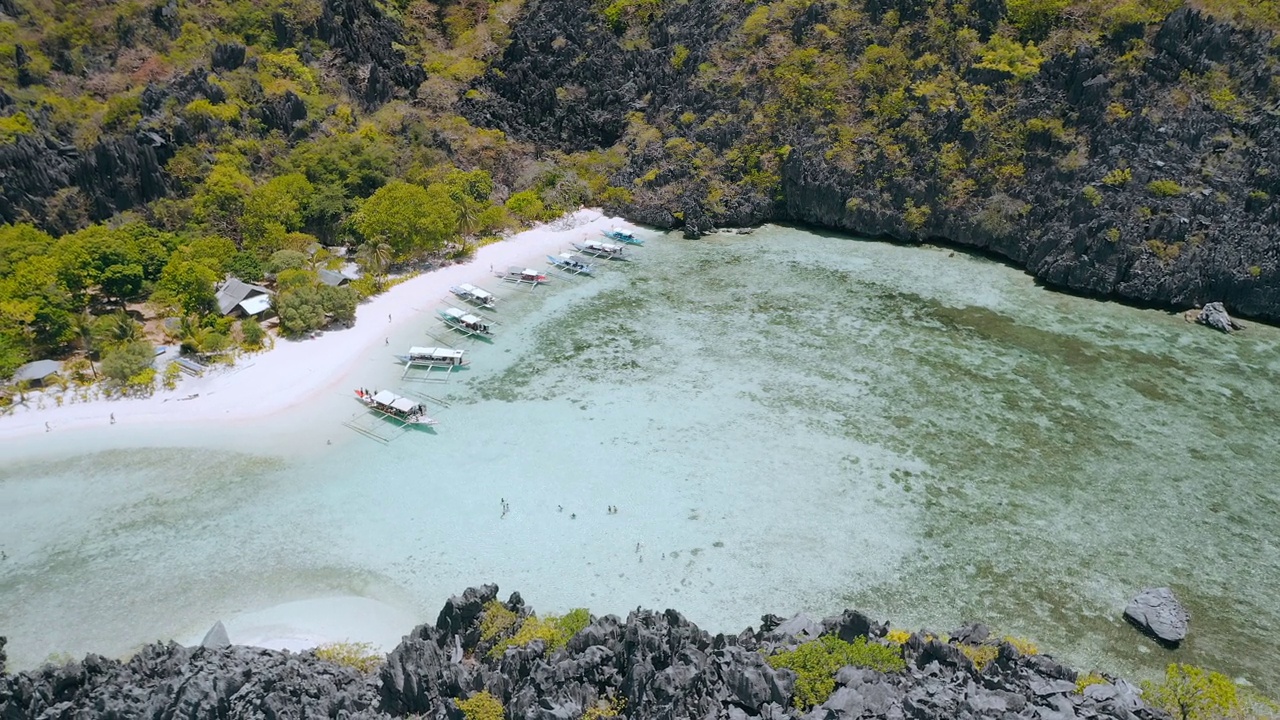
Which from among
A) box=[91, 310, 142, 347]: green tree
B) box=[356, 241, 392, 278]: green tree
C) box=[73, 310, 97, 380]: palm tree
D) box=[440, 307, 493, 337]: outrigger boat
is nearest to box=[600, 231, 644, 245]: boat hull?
box=[440, 307, 493, 337]: outrigger boat

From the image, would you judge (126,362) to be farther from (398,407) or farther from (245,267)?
(398,407)

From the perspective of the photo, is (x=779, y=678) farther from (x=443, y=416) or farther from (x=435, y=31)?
(x=435, y=31)

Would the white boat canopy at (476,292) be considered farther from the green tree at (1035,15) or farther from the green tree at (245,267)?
the green tree at (1035,15)

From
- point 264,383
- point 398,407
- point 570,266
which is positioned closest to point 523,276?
point 570,266

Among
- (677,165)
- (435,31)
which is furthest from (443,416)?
(435,31)

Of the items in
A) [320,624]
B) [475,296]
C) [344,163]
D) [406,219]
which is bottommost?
[320,624]

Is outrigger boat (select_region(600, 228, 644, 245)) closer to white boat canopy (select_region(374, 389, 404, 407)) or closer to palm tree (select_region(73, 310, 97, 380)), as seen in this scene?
white boat canopy (select_region(374, 389, 404, 407))

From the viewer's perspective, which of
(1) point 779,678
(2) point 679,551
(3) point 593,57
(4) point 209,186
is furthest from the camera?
(3) point 593,57

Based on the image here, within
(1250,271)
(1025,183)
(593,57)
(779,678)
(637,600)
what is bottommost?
(637,600)
